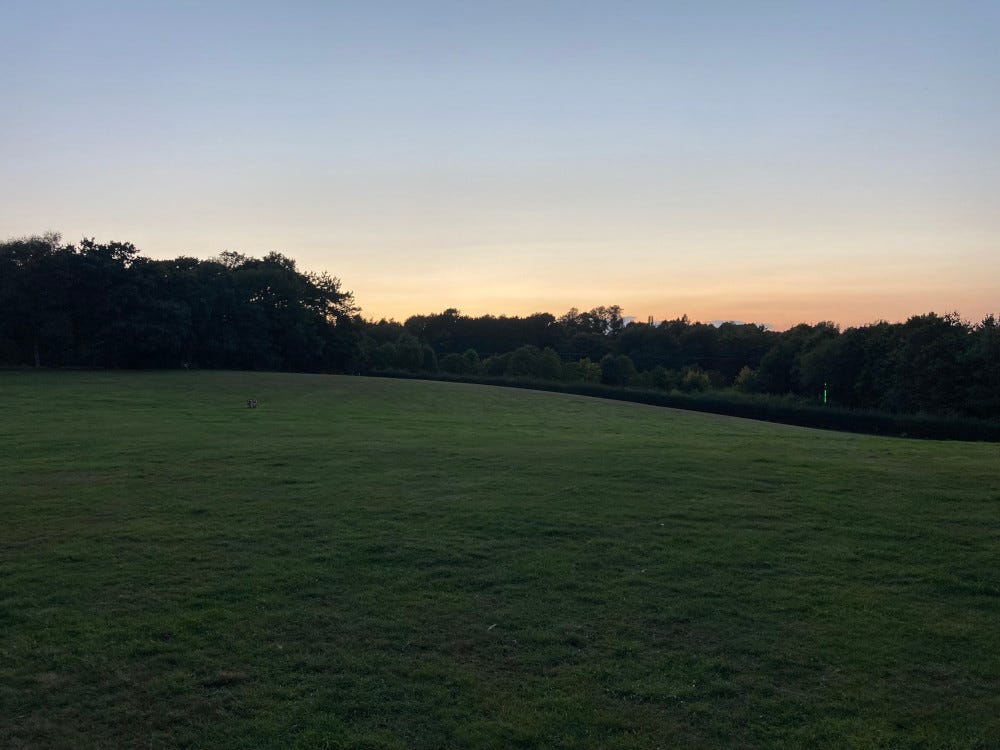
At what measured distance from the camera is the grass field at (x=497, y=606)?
4.90m

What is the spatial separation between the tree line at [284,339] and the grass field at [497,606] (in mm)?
43478

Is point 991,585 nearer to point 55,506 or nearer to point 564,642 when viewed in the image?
point 564,642

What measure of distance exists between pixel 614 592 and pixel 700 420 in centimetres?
3174

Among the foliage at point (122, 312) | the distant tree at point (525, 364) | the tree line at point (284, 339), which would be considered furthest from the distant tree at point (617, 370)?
the foliage at point (122, 312)

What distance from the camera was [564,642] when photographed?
19.9 ft

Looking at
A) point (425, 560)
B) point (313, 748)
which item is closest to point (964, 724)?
point (313, 748)

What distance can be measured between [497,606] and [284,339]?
6886 cm

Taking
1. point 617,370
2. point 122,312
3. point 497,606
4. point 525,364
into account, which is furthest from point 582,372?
point 497,606

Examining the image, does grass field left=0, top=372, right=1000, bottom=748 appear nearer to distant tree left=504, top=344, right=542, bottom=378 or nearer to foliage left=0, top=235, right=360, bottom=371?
foliage left=0, top=235, right=360, bottom=371

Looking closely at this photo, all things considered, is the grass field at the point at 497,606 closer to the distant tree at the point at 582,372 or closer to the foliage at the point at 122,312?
the foliage at the point at 122,312

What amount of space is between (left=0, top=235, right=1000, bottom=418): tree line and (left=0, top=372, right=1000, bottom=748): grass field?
4348 cm

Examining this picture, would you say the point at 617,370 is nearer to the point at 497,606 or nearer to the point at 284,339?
the point at 284,339

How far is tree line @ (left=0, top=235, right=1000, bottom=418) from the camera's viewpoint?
172ft

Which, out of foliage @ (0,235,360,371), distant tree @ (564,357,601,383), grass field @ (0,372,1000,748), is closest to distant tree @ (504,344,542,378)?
distant tree @ (564,357,601,383)
